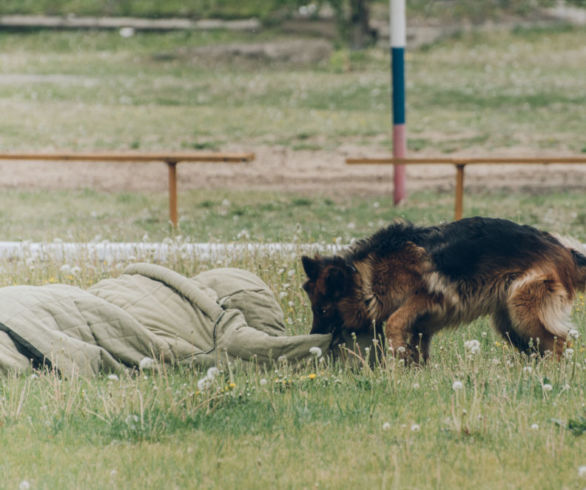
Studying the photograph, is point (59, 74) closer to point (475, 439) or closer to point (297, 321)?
point (297, 321)

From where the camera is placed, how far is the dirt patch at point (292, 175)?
13898 mm

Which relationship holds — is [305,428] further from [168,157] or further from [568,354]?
[168,157]

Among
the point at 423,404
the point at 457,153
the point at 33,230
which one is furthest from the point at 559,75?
the point at 423,404

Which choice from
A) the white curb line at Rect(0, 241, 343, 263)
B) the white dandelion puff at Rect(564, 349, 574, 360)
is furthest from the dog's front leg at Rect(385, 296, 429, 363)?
the white curb line at Rect(0, 241, 343, 263)

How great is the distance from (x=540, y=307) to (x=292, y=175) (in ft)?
32.0

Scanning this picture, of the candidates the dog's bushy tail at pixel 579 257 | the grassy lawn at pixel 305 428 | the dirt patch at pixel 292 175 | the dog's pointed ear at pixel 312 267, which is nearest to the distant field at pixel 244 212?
the dirt patch at pixel 292 175

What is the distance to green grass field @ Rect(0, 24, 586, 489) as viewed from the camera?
395cm

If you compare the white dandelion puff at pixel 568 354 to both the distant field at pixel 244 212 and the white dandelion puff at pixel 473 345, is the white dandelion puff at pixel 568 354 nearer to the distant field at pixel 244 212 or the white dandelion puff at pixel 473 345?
the white dandelion puff at pixel 473 345

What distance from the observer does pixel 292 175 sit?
580 inches

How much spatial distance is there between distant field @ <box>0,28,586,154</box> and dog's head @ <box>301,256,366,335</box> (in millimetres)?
10289

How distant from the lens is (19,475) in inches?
151

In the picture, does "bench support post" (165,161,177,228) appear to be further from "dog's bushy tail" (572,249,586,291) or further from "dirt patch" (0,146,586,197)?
"dog's bushy tail" (572,249,586,291)

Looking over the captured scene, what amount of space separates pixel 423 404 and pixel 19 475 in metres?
1.87

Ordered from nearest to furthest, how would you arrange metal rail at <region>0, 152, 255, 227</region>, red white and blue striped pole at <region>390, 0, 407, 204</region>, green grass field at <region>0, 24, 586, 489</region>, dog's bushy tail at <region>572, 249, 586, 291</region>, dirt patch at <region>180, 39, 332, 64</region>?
green grass field at <region>0, 24, 586, 489</region>
dog's bushy tail at <region>572, 249, 586, 291</region>
metal rail at <region>0, 152, 255, 227</region>
red white and blue striped pole at <region>390, 0, 407, 204</region>
dirt patch at <region>180, 39, 332, 64</region>
